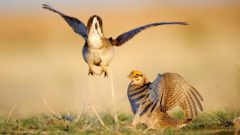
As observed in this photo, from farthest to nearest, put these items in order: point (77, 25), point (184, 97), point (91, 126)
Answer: point (77, 25), point (184, 97), point (91, 126)

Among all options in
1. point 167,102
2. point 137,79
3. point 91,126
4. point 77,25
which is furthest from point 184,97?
point 77,25

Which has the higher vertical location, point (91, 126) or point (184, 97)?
point (184, 97)

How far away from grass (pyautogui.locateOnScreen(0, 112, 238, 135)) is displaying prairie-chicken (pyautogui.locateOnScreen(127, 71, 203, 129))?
4.0 inches

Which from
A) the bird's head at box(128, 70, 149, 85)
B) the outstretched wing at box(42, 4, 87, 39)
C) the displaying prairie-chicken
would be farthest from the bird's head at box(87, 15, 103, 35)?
the displaying prairie-chicken

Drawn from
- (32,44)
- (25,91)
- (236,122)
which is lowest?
(236,122)

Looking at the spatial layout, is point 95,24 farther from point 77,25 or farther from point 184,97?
point 184,97

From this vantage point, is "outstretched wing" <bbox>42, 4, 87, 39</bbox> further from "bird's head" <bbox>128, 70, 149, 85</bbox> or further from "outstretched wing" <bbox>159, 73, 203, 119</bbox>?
"outstretched wing" <bbox>159, 73, 203, 119</bbox>

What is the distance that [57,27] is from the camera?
21.5 m

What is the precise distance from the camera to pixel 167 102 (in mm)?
9562

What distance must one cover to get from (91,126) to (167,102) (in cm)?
85

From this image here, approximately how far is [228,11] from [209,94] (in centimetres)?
1129

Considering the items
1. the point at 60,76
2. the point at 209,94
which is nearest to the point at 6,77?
the point at 60,76

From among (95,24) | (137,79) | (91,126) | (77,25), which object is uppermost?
(77,25)

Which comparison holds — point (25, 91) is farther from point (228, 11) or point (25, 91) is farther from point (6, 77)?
point (228, 11)
